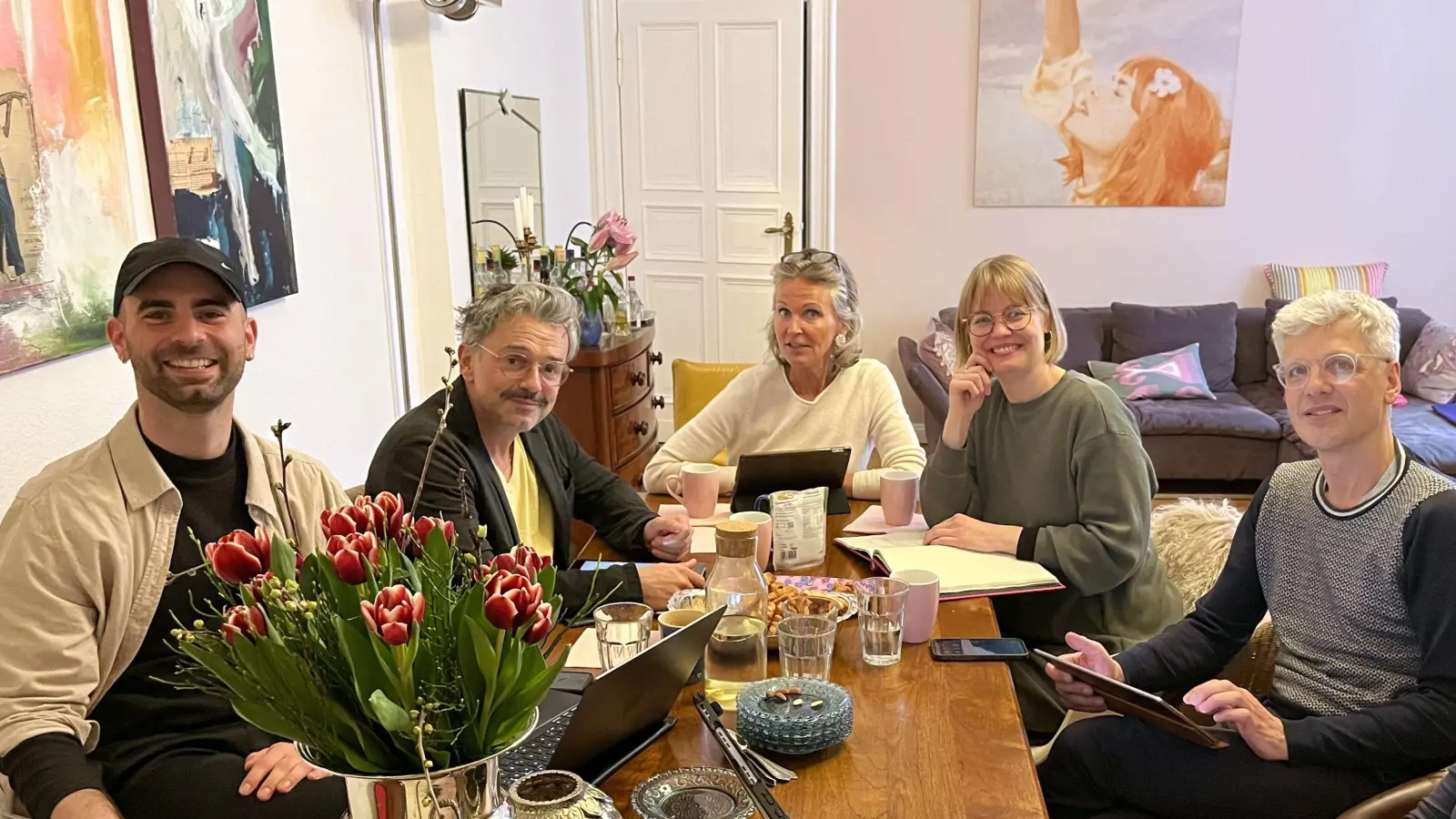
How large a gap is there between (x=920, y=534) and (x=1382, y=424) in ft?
2.59

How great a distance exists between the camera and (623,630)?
1.46 metres

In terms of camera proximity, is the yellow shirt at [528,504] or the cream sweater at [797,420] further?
the cream sweater at [797,420]

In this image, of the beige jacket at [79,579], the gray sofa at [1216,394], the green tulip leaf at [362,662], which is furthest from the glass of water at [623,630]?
the gray sofa at [1216,394]

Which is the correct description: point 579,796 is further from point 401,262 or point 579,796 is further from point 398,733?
point 401,262

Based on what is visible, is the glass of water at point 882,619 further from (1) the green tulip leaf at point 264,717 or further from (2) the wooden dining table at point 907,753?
(1) the green tulip leaf at point 264,717

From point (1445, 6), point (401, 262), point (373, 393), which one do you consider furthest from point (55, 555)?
point (1445, 6)

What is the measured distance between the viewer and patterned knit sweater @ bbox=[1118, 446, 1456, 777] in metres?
1.54

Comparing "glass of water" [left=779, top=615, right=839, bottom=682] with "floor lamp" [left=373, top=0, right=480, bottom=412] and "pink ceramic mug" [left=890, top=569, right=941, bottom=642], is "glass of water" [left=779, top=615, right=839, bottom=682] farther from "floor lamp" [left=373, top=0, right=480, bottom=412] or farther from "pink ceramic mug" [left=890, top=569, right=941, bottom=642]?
"floor lamp" [left=373, top=0, right=480, bottom=412]

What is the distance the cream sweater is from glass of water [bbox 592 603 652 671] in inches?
43.6

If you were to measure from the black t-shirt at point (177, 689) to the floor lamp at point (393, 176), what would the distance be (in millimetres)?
1702

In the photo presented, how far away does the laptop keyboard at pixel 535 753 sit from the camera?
122 centimetres

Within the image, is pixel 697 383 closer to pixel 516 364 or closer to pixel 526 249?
pixel 526 249

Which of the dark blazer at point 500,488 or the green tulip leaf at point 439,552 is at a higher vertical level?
the green tulip leaf at point 439,552

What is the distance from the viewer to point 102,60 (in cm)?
A: 202
